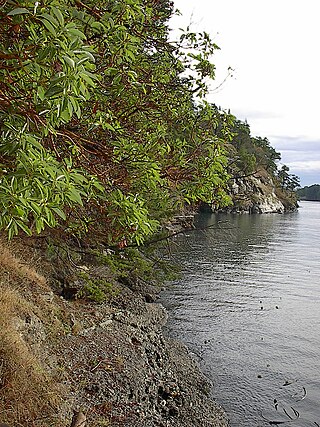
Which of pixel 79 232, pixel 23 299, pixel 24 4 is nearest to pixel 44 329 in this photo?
pixel 23 299

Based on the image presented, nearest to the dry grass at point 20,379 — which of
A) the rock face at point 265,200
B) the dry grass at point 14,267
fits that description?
the dry grass at point 14,267

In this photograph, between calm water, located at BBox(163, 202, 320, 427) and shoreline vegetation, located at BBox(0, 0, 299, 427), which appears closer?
shoreline vegetation, located at BBox(0, 0, 299, 427)

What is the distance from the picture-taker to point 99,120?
17.4 ft

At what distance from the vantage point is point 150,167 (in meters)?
5.63

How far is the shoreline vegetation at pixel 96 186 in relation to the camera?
2.97 meters

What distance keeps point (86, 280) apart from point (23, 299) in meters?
5.04

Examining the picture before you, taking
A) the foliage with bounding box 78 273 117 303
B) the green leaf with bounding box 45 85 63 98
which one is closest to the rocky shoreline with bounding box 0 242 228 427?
the foliage with bounding box 78 273 117 303

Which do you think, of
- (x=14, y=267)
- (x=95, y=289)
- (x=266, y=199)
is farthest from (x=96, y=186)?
(x=266, y=199)

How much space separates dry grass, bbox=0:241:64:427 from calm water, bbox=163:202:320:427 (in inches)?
164

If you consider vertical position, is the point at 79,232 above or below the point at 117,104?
below

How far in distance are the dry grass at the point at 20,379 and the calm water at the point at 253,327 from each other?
164 inches

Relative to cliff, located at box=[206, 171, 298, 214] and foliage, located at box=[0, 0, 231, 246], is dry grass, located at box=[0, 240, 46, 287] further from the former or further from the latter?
cliff, located at box=[206, 171, 298, 214]

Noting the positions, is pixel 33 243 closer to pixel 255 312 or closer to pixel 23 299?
pixel 23 299

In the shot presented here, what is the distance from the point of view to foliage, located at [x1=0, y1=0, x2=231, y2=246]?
286cm
